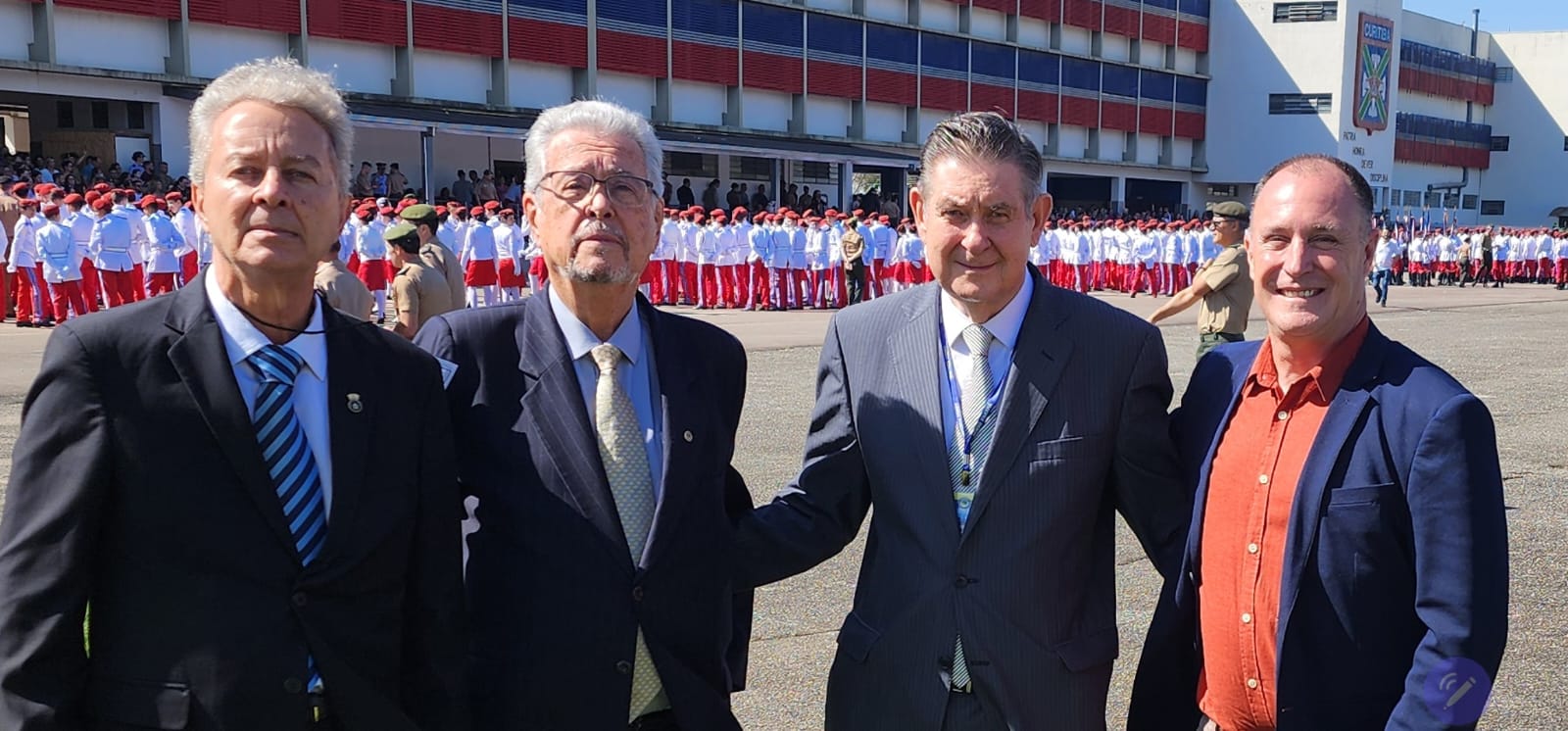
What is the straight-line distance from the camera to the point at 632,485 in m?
2.81

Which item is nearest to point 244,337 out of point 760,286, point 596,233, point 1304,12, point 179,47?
point 596,233

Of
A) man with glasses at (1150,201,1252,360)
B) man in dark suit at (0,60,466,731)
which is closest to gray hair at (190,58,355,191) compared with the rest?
man in dark suit at (0,60,466,731)

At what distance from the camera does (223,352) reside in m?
2.35

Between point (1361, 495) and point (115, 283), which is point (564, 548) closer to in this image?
point (1361, 495)

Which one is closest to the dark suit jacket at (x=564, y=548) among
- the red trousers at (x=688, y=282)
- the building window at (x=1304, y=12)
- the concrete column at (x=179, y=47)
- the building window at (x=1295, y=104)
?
the red trousers at (x=688, y=282)

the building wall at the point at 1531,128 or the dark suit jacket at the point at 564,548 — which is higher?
the building wall at the point at 1531,128

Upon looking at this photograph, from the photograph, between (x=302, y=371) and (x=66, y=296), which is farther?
(x=66, y=296)

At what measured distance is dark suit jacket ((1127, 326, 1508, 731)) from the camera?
237cm

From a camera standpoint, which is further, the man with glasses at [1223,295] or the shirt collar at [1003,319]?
the man with glasses at [1223,295]

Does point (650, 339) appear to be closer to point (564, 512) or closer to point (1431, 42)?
point (564, 512)

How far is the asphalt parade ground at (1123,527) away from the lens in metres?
5.08

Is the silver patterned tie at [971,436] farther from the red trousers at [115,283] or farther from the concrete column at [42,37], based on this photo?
the concrete column at [42,37]

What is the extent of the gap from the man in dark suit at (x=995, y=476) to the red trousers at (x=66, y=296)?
17.9 metres

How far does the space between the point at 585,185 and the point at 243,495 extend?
37.5 inches
